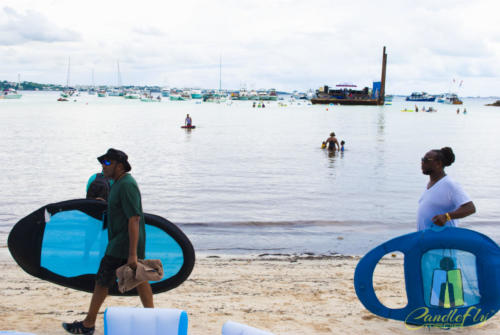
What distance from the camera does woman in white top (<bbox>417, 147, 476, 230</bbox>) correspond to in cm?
426

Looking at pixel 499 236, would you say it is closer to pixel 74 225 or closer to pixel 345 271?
pixel 345 271

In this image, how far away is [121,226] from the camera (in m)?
4.02

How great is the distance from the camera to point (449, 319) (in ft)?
14.2

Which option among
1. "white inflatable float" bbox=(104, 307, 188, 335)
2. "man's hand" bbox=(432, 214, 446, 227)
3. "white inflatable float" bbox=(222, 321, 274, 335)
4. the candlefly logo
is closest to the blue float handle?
the candlefly logo

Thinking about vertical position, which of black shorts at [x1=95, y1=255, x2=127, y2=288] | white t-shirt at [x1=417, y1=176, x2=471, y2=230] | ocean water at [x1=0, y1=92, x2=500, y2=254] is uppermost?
white t-shirt at [x1=417, y1=176, x2=471, y2=230]

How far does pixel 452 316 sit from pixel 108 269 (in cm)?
289

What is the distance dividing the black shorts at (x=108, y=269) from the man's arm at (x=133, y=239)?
0.16m

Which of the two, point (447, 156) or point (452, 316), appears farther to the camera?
point (447, 156)

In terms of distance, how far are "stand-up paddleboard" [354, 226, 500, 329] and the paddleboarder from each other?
6.13ft

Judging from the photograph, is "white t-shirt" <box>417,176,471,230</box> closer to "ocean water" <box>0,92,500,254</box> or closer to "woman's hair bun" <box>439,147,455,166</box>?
"woman's hair bun" <box>439,147,455,166</box>

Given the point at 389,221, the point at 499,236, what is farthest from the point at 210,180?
the point at 499,236

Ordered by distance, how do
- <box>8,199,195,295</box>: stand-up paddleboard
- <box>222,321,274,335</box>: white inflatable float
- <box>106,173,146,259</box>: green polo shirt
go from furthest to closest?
<box>8,199,195,295</box>: stand-up paddleboard < <box>106,173,146,259</box>: green polo shirt < <box>222,321,274,335</box>: white inflatable float

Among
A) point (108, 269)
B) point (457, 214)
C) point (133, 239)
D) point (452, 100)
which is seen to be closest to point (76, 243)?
point (108, 269)

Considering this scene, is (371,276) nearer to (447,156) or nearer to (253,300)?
(447,156)
